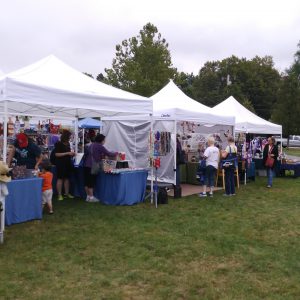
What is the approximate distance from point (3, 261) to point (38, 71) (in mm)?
3410

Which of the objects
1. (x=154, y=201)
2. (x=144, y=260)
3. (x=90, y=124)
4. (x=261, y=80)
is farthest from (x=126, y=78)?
(x=261, y=80)

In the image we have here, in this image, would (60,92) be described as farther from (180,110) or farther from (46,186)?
(180,110)

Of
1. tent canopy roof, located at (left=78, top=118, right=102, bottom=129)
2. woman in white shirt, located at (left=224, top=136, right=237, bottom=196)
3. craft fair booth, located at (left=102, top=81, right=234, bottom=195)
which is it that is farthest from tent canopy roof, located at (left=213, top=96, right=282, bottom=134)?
tent canopy roof, located at (left=78, top=118, right=102, bottom=129)

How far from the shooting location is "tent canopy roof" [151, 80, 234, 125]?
29.9ft

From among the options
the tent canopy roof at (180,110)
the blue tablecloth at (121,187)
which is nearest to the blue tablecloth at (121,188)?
the blue tablecloth at (121,187)

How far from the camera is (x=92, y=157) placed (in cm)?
774

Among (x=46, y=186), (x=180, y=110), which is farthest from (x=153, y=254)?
(x=180, y=110)

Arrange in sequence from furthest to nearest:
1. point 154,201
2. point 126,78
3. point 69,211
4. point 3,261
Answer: point 126,78, point 154,201, point 69,211, point 3,261

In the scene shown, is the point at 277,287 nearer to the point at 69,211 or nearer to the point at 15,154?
the point at 69,211

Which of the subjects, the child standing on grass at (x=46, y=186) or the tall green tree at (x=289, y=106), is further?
the tall green tree at (x=289, y=106)

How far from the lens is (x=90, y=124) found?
68.7ft

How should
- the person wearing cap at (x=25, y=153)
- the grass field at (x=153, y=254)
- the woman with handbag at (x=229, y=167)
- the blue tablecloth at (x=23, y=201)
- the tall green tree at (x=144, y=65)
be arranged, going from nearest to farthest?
1. the grass field at (x=153, y=254)
2. the blue tablecloth at (x=23, y=201)
3. the person wearing cap at (x=25, y=153)
4. the woman with handbag at (x=229, y=167)
5. the tall green tree at (x=144, y=65)

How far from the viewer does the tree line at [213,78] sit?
817 inches

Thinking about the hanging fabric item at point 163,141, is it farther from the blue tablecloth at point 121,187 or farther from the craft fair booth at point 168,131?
the blue tablecloth at point 121,187
